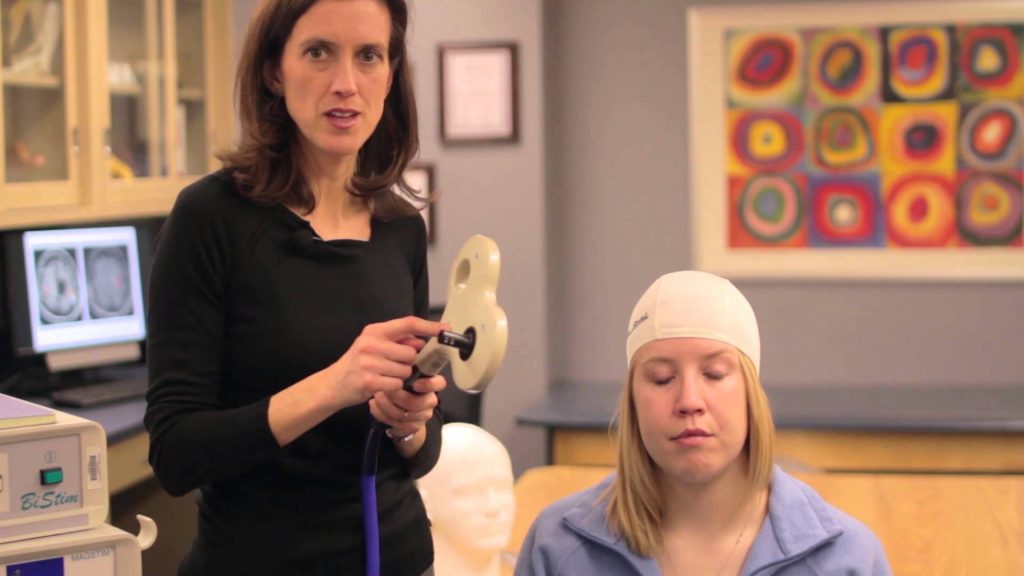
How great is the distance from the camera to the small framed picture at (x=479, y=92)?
4.26 meters

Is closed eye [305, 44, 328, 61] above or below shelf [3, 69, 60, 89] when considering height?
below

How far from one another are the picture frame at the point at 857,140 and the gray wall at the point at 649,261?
2.8 inches

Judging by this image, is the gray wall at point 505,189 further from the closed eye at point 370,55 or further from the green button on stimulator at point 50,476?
the green button on stimulator at point 50,476

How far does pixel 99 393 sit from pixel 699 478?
7.97 feet

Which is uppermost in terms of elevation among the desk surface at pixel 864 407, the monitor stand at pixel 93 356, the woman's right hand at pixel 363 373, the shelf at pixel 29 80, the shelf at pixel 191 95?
the shelf at pixel 191 95

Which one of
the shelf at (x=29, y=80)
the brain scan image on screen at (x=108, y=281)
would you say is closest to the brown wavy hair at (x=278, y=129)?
the shelf at (x=29, y=80)

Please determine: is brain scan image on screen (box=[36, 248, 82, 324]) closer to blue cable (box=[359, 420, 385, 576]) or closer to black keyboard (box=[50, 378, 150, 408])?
black keyboard (box=[50, 378, 150, 408])

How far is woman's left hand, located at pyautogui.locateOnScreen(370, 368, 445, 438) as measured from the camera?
122 centimetres

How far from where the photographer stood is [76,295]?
11.9 ft

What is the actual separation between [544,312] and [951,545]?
7.15 ft

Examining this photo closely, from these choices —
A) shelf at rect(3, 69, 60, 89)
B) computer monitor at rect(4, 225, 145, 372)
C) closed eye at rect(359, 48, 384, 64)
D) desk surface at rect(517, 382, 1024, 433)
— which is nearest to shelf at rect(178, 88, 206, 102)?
computer monitor at rect(4, 225, 145, 372)

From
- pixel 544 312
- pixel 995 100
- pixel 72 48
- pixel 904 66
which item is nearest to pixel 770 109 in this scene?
pixel 904 66

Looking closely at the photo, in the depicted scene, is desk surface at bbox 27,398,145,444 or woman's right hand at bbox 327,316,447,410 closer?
woman's right hand at bbox 327,316,447,410

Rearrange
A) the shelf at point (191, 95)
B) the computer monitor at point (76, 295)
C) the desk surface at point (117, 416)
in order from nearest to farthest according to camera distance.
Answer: the desk surface at point (117, 416) < the computer monitor at point (76, 295) < the shelf at point (191, 95)
